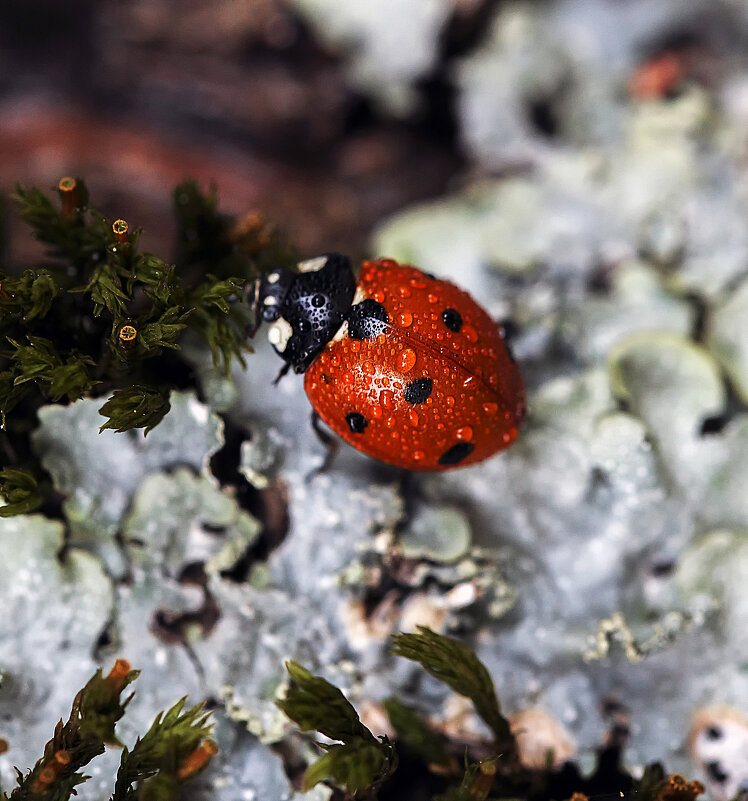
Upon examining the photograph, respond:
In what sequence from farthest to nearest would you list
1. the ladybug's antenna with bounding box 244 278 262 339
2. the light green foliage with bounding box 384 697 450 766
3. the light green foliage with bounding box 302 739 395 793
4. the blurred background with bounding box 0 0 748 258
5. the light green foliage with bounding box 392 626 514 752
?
the blurred background with bounding box 0 0 748 258 → the ladybug's antenna with bounding box 244 278 262 339 → the light green foliage with bounding box 384 697 450 766 → the light green foliage with bounding box 392 626 514 752 → the light green foliage with bounding box 302 739 395 793

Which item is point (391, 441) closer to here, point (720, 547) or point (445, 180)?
point (720, 547)

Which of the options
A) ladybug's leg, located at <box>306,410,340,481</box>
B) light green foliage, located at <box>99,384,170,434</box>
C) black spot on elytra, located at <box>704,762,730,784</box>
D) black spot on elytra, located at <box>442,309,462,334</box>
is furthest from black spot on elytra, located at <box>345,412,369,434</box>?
black spot on elytra, located at <box>704,762,730,784</box>

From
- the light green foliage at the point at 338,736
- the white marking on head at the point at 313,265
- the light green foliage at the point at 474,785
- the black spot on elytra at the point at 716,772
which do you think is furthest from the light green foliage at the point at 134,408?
the black spot on elytra at the point at 716,772

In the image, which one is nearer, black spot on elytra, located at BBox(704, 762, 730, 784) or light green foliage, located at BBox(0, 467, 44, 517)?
light green foliage, located at BBox(0, 467, 44, 517)

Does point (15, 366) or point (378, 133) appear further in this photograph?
point (378, 133)

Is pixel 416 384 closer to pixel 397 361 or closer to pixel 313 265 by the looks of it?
pixel 397 361

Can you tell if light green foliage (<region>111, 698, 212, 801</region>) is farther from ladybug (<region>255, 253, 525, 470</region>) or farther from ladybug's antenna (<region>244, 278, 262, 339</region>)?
ladybug's antenna (<region>244, 278, 262, 339</region>)

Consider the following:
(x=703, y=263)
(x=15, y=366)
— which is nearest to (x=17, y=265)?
(x=15, y=366)
